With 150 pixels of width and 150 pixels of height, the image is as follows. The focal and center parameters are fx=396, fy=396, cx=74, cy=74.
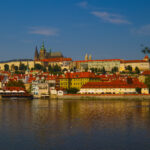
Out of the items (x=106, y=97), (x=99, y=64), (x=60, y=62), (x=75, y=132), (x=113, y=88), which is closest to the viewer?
(x=75, y=132)

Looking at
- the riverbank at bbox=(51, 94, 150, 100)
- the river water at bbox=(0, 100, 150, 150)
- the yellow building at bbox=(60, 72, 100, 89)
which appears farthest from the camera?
→ the yellow building at bbox=(60, 72, 100, 89)

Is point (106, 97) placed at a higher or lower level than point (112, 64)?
lower

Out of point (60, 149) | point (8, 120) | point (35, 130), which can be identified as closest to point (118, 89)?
point (8, 120)

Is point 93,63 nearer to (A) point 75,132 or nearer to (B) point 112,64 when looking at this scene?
(B) point 112,64

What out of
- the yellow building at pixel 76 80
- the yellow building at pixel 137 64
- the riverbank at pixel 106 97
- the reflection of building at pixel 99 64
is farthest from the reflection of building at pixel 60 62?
the riverbank at pixel 106 97

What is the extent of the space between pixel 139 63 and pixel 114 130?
144409 mm

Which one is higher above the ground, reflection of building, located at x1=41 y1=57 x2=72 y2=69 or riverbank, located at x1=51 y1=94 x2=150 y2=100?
reflection of building, located at x1=41 y1=57 x2=72 y2=69

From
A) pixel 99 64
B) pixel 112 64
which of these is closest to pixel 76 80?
pixel 112 64

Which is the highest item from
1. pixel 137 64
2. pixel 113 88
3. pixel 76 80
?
pixel 137 64

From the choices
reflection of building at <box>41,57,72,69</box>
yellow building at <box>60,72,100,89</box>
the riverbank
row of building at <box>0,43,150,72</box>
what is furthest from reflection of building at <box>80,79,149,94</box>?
reflection of building at <box>41,57,72,69</box>

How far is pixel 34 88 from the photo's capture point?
85.7 meters

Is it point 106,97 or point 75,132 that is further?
point 106,97

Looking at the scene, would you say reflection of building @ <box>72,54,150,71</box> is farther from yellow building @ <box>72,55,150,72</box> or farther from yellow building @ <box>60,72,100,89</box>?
yellow building @ <box>60,72,100,89</box>

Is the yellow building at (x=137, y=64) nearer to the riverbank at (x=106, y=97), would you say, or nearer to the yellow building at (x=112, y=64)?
the yellow building at (x=112, y=64)
